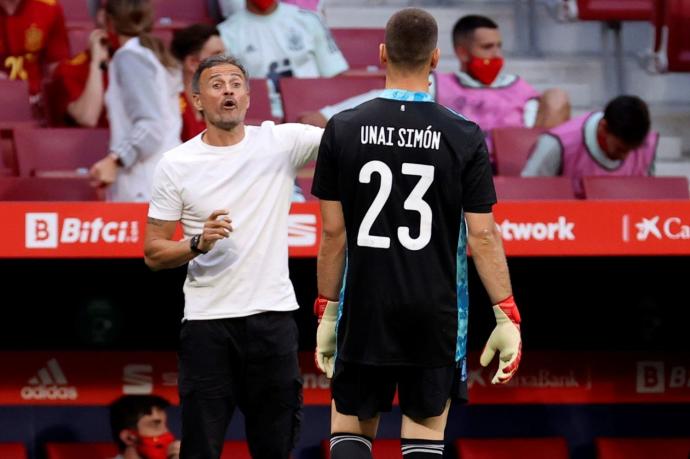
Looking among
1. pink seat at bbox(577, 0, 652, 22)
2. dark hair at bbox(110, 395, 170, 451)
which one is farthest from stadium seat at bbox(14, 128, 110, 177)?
pink seat at bbox(577, 0, 652, 22)

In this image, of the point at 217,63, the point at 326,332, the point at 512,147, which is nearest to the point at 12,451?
the point at 217,63

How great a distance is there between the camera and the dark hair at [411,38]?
4520 mm

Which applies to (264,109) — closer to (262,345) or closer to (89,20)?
(89,20)

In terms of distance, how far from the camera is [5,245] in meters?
6.23

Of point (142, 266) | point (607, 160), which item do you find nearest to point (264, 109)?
point (142, 266)

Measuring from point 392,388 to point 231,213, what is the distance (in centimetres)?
94

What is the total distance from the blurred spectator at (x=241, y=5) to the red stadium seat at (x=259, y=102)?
736mm

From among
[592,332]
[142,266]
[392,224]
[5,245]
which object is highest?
[392,224]

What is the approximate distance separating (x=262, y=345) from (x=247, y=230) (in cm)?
39

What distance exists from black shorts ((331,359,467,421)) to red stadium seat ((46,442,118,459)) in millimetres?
2959

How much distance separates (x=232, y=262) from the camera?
17.4 feet

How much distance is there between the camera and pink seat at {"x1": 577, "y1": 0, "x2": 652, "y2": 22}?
976 cm

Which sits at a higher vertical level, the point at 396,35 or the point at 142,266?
the point at 396,35

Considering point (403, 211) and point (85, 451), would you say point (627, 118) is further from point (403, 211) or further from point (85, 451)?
point (403, 211)
